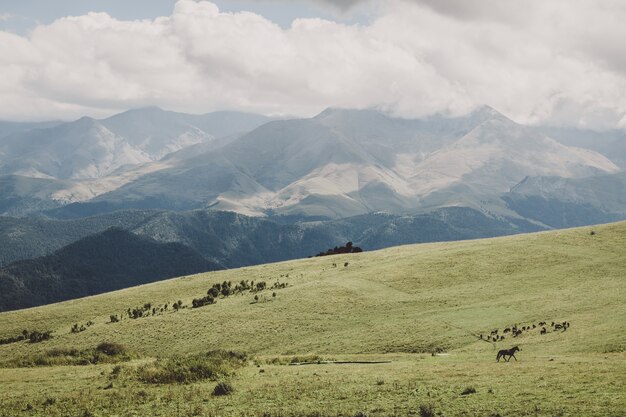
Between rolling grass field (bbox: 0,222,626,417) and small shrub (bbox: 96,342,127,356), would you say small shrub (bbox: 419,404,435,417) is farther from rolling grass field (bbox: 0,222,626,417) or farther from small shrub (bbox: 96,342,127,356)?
small shrub (bbox: 96,342,127,356)

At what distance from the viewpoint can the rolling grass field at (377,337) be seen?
31.6 meters

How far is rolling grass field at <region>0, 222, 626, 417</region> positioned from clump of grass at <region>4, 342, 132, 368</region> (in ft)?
4.22

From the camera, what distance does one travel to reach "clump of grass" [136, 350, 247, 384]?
40.0m

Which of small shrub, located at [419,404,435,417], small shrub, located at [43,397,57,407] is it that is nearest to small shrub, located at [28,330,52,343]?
small shrub, located at [43,397,57,407]

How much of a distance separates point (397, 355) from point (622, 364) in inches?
838

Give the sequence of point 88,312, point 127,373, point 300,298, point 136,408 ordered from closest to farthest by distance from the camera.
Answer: point 136,408
point 127,373
point 300,298
point 88,312

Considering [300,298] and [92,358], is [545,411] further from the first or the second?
[300,298]

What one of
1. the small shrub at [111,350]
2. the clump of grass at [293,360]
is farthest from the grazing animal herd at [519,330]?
the small shrub at [111,350]

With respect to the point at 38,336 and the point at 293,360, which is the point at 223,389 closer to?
the point at 293,360

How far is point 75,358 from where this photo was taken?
174ft

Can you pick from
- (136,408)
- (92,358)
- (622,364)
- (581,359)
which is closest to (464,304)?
(581,359)

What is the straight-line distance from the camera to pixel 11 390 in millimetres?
38969

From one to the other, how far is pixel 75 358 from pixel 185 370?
17967 mm

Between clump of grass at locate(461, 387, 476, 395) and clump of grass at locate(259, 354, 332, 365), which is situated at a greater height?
clump of grass at locate(461, 387, 476, 395)
